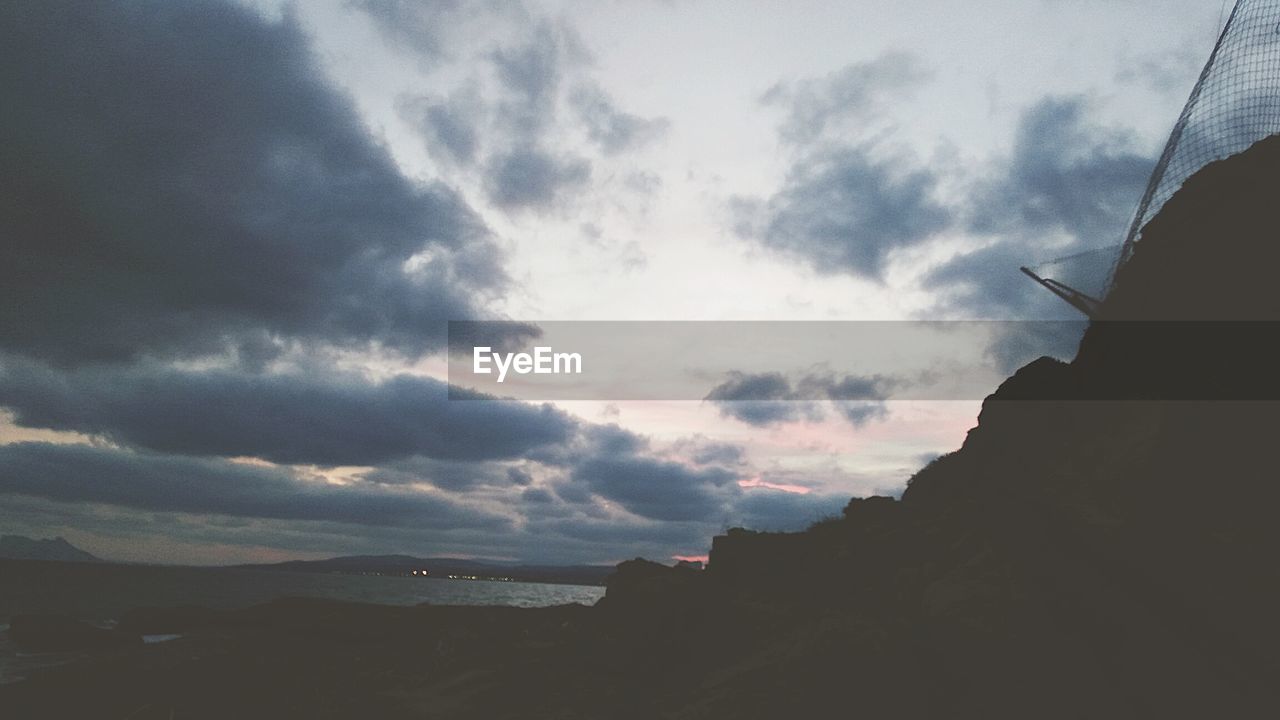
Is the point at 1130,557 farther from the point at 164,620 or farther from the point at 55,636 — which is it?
the point at 164,620

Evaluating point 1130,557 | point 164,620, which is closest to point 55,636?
point 164,620

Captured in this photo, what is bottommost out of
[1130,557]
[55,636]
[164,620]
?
[164,620]

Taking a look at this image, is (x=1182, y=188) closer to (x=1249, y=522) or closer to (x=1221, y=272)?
(x=1221, y=272)

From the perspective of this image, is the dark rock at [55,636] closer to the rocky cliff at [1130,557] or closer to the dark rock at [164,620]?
the dark rock at [164,620]

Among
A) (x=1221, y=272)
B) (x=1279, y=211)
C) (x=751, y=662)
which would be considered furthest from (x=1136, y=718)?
(x=1279, y=211)

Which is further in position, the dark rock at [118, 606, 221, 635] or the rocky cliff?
the dark rock at [118, 606, 221, 635]

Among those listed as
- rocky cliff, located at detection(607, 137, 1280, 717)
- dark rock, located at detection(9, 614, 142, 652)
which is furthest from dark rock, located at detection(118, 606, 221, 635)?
rocky cliff, located at detection(607, 137, 1280, 717)

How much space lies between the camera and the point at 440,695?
54.4 ft

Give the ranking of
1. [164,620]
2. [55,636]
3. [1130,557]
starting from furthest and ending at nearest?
1. [164,620]
2. [55,636]
3. [1130,557]

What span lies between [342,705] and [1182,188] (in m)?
24.7

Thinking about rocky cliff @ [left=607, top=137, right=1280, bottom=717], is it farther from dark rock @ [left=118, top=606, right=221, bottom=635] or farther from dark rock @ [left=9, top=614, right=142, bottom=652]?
dark rock @ [left=118, top=606, right=221, bottom=635]

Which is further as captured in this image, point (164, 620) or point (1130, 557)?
point (164, 620)

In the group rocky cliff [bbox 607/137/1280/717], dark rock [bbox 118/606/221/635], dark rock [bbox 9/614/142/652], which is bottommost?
dark rock [bbox 118/606/221/635]

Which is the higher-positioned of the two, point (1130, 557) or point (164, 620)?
point (1130, 557)
